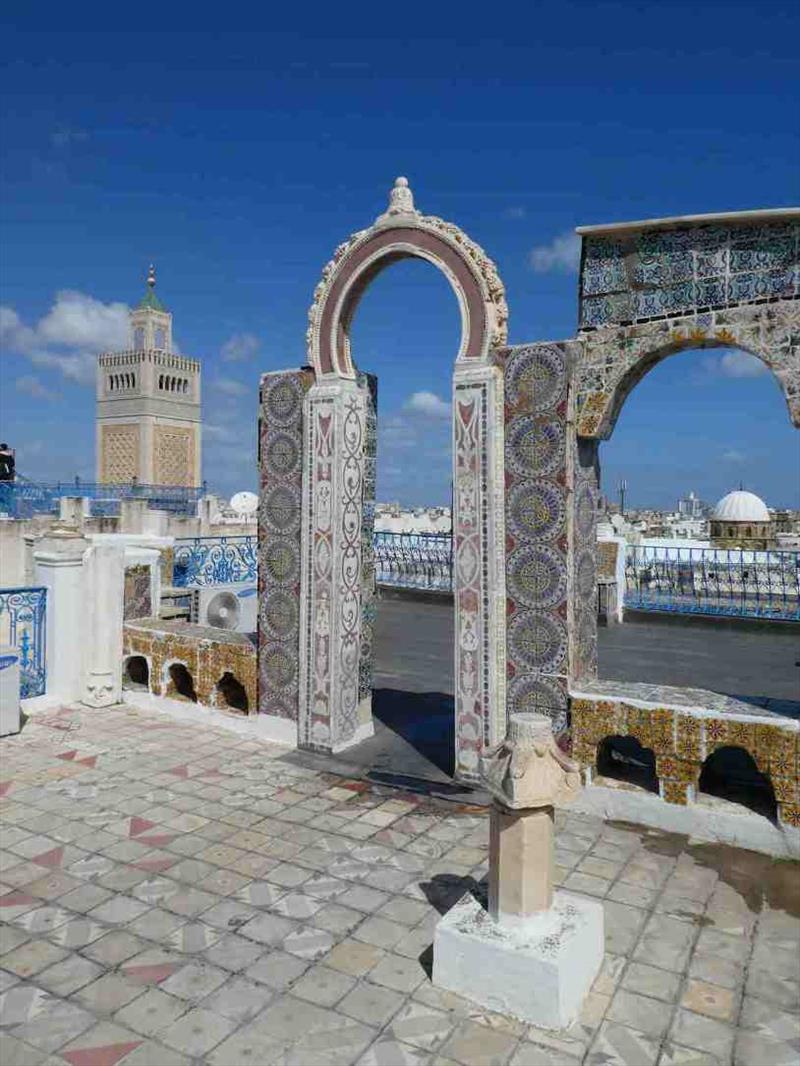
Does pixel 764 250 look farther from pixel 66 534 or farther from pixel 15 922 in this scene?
pixel 66 534

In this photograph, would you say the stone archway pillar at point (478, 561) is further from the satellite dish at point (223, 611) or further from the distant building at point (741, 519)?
the distant building at point (741, 519)

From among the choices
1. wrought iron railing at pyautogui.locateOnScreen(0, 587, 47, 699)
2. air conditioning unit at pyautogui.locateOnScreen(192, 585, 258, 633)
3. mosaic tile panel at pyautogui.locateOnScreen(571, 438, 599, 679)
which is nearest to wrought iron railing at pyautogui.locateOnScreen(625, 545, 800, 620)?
air conditioning unit at pyautogui.locateOnScreen(192, 585, 258, 633)

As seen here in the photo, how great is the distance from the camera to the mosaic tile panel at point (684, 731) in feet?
14.6

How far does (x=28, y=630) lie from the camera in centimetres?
767

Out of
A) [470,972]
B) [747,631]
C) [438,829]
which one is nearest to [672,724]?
[438,829]

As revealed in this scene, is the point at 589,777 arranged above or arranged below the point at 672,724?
below

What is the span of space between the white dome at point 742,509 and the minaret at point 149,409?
953 inches

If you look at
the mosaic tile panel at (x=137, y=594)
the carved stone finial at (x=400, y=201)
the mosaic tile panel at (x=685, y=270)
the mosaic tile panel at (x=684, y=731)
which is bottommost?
the mosaic tile panel at (x=684, y=731)

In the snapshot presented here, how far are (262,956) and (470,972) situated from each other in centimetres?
92

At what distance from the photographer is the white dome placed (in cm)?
2402

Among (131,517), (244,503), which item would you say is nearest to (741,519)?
(244,503)

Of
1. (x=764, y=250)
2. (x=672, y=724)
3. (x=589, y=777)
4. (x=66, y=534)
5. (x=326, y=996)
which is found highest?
(x=764, y=250)

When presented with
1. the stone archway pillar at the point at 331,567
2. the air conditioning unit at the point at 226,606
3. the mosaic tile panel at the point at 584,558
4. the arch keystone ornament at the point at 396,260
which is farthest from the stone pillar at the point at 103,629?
the mosaic tile panel at the point at 584,558

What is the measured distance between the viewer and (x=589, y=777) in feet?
16.5
